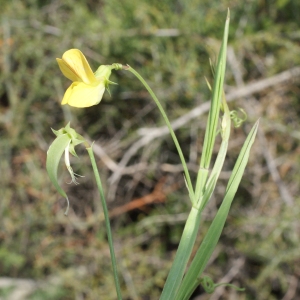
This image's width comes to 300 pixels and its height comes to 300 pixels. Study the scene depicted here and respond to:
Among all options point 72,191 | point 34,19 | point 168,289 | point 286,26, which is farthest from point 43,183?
point 168,289

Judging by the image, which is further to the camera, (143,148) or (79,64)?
(143,148)

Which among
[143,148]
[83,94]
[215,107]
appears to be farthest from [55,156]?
[143,148]

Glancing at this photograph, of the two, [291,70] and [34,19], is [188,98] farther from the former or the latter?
[34,19]

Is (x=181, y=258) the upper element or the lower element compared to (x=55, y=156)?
lower

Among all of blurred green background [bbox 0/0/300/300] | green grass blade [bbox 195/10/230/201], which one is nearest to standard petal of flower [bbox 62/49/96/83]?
green grass blade [bbox 195/10/230/201]

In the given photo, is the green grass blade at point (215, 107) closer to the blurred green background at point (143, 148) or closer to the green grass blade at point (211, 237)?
the green grass blade at point (211, 237)

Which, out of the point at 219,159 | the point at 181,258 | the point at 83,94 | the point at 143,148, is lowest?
the point at 143,148

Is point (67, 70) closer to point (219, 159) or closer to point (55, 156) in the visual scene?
point (55, 156)
